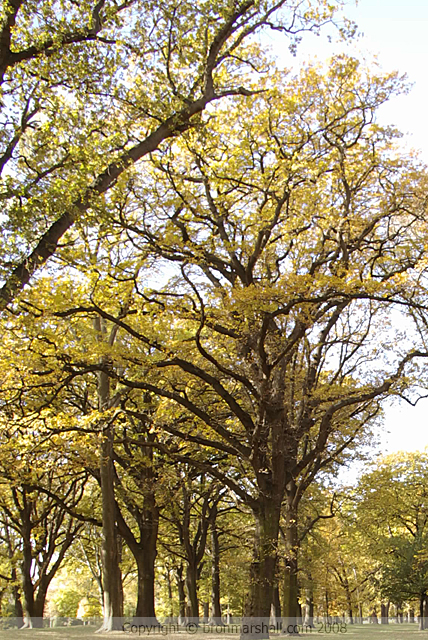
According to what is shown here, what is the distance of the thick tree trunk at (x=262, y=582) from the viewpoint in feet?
41.6

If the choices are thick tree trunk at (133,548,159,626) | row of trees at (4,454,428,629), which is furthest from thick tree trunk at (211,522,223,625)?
thick tree trunk at (133,548,159,626)

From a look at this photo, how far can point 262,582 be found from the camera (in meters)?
12.8

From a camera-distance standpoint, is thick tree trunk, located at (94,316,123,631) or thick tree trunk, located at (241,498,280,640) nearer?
thick tree trunk, located at (241,498,280,640)

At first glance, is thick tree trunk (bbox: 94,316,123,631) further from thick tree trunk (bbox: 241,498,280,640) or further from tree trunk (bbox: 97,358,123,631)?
thick tree trunk (bbox: 241,498,280,640)

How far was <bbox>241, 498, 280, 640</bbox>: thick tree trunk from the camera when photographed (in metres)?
12.7

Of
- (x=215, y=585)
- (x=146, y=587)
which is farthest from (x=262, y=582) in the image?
(x=215, y=585)

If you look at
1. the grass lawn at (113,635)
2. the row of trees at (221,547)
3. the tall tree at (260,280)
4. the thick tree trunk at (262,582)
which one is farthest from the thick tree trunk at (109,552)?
the thick tree trunk at (262,582)

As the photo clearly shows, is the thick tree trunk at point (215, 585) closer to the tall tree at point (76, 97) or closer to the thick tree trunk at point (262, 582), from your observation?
the thick tree trunk at point (262, 582)

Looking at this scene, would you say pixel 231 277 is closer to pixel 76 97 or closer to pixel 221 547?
pixel 76 97

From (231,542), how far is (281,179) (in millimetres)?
24343

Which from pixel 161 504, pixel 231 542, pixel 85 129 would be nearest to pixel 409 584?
pixel 231 542

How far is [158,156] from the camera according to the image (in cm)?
1412

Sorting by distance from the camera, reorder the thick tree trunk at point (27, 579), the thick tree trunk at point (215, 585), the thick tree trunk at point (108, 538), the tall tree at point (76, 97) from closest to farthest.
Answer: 1. the tall tree at point (76, 97)
2. the thick tree trunk at point (108, 538)
3. the thick tree trunk at point (27, 579)
4. the thick tree trunk at point (215, 585)

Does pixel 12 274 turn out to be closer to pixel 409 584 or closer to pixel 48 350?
pixel 48 350
